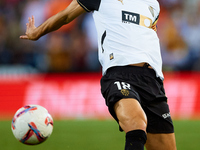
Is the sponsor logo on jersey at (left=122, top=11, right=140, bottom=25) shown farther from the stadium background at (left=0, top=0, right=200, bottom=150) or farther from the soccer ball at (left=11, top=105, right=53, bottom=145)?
the stadium background at (left=0, top=0, right=200, bottom=150)

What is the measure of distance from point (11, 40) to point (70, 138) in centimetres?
687

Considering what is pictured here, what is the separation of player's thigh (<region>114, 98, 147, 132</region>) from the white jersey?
20.6 inches

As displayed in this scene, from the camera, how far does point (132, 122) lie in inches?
142

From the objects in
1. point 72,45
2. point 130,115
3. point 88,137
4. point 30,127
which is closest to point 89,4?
point 130,115

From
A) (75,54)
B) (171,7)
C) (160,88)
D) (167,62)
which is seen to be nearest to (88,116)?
(75,54)

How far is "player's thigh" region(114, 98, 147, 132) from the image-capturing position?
3.60 meters

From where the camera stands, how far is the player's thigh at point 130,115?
360 centimetres

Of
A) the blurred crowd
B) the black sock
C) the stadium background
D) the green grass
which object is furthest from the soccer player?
the blurred crowd

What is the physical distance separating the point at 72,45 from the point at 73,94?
2.07 meters

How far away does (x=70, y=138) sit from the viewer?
730 cm

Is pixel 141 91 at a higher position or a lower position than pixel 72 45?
lower

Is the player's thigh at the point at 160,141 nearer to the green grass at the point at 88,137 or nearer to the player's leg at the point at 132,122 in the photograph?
Answer: the player's leg at the point at 132,122

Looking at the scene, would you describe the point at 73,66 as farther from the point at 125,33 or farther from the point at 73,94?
the point at 125,33

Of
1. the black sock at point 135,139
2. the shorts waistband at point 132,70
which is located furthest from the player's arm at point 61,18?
the black sock at point 135,139
